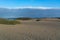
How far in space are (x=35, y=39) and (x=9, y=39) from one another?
189cm

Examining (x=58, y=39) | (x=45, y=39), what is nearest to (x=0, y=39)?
(x=45, y=39)

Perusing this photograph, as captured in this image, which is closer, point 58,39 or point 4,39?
point 4,39

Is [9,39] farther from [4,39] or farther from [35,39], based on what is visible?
[35,39]

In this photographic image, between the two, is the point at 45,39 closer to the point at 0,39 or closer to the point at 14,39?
the point at 14,39

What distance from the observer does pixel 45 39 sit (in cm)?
1298

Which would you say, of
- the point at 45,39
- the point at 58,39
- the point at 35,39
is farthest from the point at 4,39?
the point at 58,39

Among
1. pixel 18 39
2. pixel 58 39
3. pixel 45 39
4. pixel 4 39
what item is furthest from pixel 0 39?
pixel 58 39

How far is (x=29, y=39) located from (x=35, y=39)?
60 cm

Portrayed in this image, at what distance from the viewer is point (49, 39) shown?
12.9m

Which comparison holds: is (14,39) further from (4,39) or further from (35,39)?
(35,39)

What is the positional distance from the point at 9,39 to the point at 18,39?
667 millimetres

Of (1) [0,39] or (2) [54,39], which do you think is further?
(2) [54,39]

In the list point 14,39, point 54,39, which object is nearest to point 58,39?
point 54,39

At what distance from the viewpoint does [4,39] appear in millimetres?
12242
